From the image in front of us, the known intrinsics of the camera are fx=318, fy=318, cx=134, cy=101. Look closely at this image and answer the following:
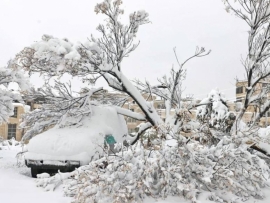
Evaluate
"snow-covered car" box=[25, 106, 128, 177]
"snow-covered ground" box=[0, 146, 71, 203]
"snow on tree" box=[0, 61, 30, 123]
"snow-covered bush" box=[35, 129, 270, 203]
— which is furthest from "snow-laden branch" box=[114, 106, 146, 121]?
"snow-covered bush" box=[35, 129, 270, 203]

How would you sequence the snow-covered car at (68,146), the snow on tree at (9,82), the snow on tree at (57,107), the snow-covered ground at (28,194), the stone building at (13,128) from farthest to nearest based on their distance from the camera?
the stone building at (13,128), the snow on tree at (9,82), the snow on tree at (57,107), the snow-covered car at (68,146), the snow-covered ground at (28,194)

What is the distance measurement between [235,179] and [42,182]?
3429 millimetres

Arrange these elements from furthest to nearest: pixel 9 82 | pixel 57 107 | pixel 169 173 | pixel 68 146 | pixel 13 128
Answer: pixel 13 128
pixel 9 82
pixel 57 107
pixel 68 146
pixel 169 173

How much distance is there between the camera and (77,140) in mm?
7066

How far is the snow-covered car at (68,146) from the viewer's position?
22.6ft

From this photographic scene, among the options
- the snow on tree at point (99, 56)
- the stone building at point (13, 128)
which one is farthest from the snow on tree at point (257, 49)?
the stone building at point (13, 128)

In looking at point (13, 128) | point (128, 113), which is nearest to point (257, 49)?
point (128, 113)

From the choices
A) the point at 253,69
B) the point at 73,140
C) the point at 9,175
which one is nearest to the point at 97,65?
the point at 73,140

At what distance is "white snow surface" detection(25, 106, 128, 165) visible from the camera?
692cm

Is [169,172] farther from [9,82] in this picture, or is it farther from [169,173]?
[9,82]

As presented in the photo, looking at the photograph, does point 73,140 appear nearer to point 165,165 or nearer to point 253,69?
point 165,165

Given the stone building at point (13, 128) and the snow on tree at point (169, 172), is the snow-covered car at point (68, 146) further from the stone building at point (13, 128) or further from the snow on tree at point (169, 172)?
the stone building at point (13, 128)

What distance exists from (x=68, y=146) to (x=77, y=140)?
233 mm

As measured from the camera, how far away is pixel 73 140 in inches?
280
